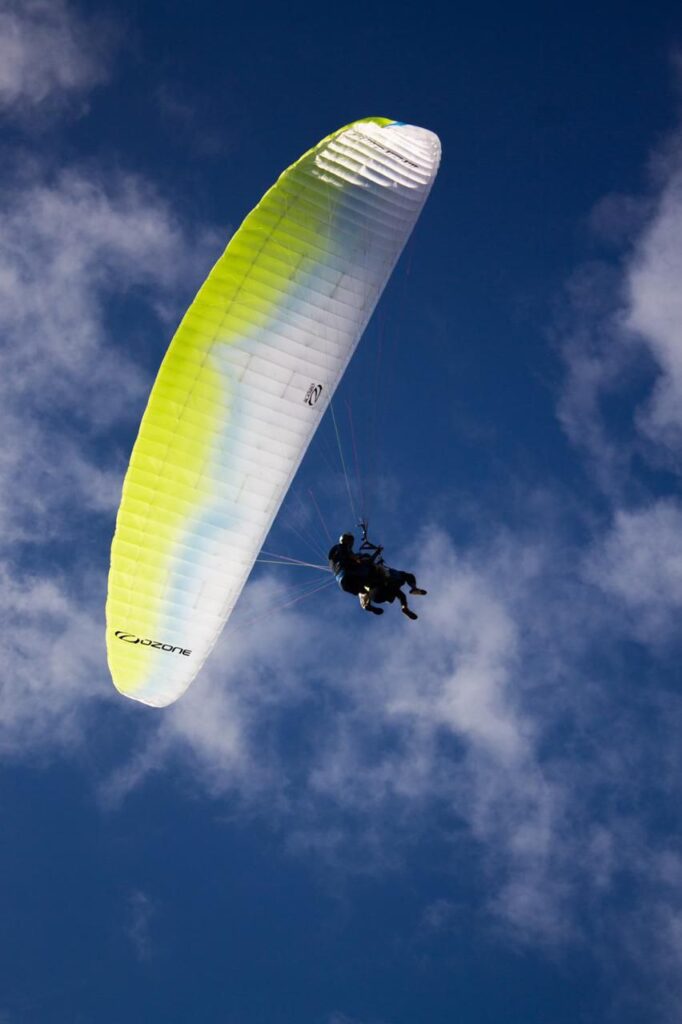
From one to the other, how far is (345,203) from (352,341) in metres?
2.28

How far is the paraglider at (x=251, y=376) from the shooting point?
16.1 meters

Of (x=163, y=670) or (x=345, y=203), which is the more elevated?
(x=345, y=203)

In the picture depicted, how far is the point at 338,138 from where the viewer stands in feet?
53.6

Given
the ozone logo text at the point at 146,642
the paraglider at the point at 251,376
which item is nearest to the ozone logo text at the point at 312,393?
the paraglider at the point at 251,376

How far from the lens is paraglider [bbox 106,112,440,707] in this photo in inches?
635

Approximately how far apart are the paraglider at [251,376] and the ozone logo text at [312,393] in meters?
0.02

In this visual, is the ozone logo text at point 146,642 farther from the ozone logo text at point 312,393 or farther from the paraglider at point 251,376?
the ozone logo text at point 312,393

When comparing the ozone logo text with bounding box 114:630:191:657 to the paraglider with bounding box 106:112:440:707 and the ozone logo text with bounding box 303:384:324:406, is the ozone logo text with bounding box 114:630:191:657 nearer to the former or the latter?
the paraglider with bounding box 106:112:440:707

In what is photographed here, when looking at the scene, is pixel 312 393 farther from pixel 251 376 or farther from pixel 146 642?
pixel 146 642

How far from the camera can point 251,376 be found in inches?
645

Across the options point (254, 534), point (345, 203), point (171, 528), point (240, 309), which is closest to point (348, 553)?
point (254, 534)

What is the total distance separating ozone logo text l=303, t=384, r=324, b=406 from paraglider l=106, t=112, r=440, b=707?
2 centimetres

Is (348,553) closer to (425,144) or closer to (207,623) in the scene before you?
(207,623)

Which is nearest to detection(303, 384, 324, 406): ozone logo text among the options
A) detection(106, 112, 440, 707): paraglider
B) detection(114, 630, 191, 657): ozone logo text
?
detection(106, 112, 440, 707): paraglider
